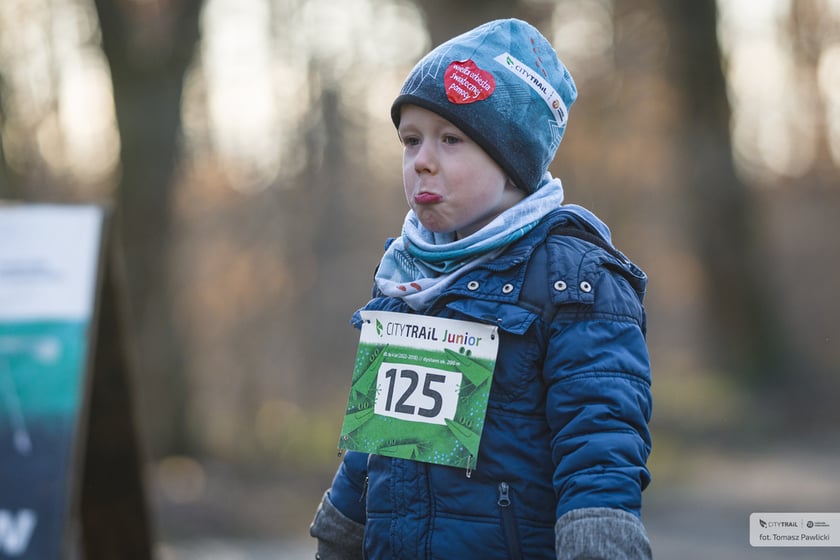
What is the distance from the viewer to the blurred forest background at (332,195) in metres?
10.1

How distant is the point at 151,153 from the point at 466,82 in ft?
27.9

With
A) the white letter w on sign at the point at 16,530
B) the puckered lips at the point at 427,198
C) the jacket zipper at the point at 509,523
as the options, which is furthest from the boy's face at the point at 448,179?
the white letter w on sign at the point at 16,530

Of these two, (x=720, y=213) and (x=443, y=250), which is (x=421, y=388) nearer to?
(x=443, y=250)

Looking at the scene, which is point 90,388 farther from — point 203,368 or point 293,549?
point 203,368

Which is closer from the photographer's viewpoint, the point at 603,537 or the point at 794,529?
the point at 603,537

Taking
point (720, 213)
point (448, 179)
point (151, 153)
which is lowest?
point (448, 179)

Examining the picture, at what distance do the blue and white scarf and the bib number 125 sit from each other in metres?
0.12

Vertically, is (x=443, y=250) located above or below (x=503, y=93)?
below

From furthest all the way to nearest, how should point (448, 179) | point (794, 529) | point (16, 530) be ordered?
1. point (16, 530)
2. point (794, 529)
3. point (448, 179)

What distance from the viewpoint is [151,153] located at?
32.9ft

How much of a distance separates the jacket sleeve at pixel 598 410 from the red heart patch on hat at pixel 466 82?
38cm

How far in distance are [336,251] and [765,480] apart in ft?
36.9

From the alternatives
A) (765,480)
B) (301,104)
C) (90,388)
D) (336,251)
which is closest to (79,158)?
(301,104)

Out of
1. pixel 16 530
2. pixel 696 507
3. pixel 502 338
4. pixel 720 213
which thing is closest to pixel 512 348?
pixel 502 338
